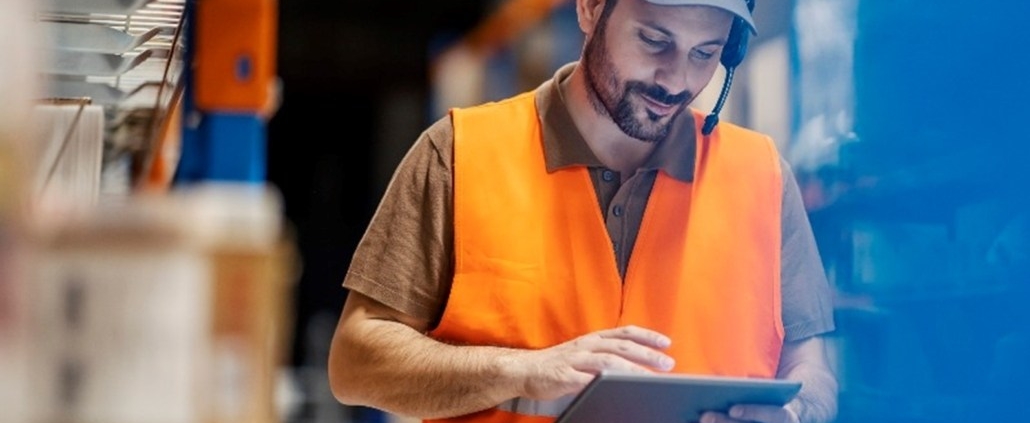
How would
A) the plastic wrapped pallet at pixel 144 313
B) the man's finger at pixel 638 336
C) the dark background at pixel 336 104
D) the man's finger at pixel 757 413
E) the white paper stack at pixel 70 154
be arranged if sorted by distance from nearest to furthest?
the plastic wrapped pallet at pixel 144 313 < the white paper stack at pixel 70 154 < the man's finger at pixel 757 413 < the man's finger at pixel 638 336 < the dark background at pixel 336 104

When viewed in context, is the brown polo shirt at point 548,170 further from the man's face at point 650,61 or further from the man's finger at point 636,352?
the man's finger at point 636,352

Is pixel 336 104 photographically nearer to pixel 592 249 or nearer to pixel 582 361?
pixel 592 249

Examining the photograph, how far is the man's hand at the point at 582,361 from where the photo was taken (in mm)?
2752

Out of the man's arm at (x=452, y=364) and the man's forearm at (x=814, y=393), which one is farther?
the man's forearm at (x=814, y=393)

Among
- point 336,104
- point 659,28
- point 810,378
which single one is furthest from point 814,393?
point 336,104

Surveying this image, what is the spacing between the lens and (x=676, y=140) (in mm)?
3043

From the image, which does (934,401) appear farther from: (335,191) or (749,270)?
(335,191)

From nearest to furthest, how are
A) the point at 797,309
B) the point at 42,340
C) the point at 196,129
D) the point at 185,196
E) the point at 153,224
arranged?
the point at 42,340 < the point at 153,224 < the point at 185,196 < the point at 797,309 < the point at 196,129

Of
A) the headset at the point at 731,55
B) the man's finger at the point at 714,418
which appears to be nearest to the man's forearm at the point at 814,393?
the man's finger at the point at 714,418

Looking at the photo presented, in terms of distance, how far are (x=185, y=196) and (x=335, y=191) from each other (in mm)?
1799

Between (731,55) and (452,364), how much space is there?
2.93 feet

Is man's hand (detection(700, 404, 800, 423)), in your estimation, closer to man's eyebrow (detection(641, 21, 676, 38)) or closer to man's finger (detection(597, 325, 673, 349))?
man's finger (detection(597, 325, 673, 349))

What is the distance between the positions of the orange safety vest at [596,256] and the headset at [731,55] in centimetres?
3

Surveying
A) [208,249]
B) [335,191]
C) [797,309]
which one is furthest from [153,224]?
[335,191]
